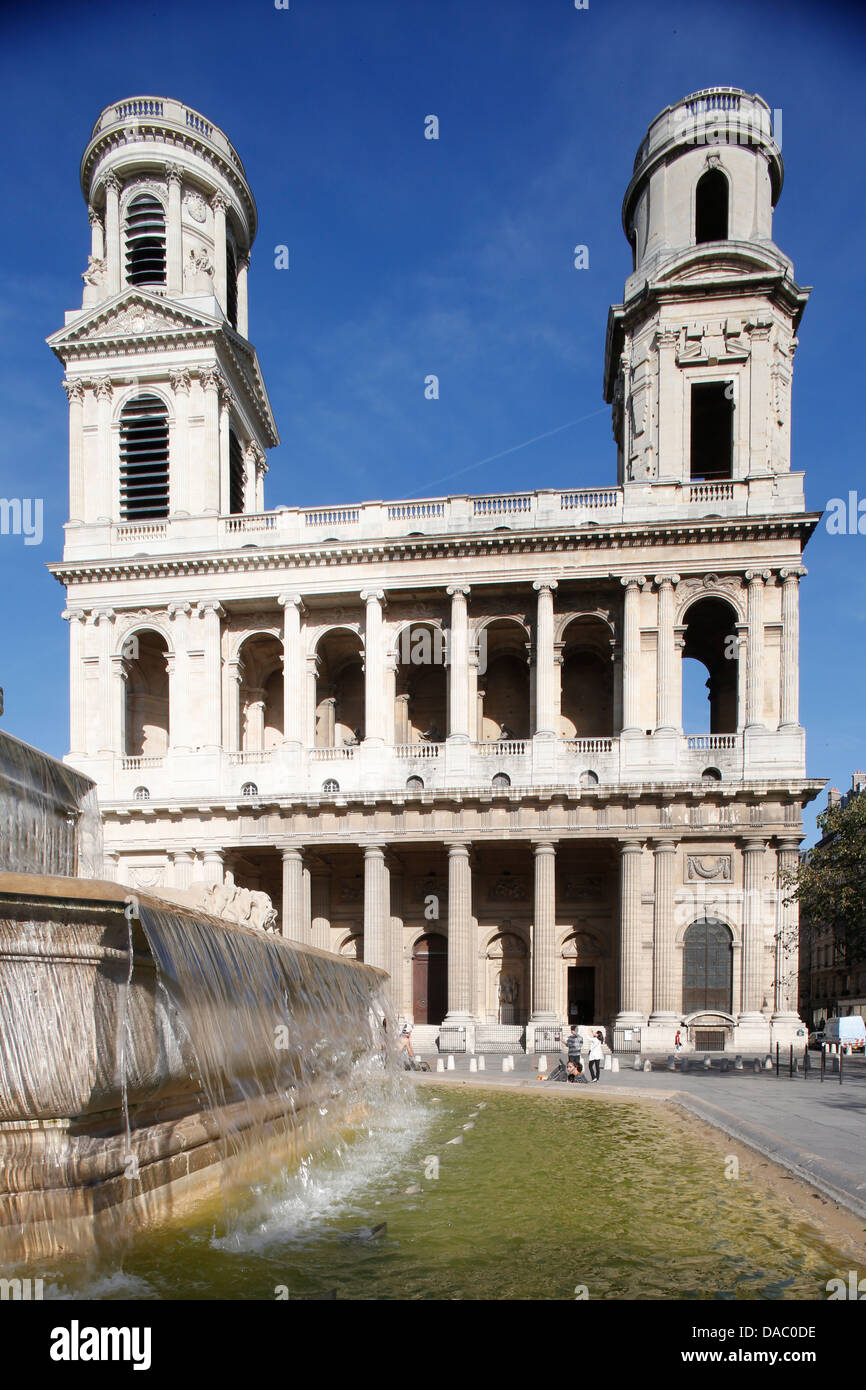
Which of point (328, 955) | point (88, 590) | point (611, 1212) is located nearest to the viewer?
point (611, 1212)

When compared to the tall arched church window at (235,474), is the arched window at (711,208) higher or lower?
higher

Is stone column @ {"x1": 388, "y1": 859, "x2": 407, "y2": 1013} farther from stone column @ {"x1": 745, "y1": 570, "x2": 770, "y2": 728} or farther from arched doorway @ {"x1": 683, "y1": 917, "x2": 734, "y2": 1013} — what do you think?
stone column @ {"x1": 745, "y1": 570, "x2": 770, "y2": 728}

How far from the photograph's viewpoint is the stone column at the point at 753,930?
31.9 meters

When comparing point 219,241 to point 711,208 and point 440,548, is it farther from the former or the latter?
point 711,208

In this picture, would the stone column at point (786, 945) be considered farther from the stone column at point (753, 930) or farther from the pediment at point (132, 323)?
the pediment at point (132, 323)

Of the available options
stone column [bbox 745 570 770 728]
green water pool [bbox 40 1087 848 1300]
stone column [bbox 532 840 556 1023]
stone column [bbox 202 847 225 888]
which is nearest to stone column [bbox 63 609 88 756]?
stone column [bbox 202 847 225 888]

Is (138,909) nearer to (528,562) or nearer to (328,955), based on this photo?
(328,955)

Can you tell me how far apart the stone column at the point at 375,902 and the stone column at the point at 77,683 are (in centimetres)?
1166

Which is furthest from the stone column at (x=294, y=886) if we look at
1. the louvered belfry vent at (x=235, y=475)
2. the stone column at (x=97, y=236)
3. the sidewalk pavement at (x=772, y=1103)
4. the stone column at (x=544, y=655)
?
the stone column at (x=97, y=236)

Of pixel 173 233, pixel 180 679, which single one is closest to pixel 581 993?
pixel 180 679

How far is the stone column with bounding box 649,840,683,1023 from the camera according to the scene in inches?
1262

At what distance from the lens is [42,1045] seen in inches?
243
